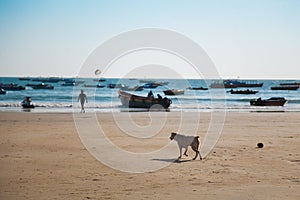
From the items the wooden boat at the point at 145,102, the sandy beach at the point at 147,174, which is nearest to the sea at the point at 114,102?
the wooden boat at the point at 145,102

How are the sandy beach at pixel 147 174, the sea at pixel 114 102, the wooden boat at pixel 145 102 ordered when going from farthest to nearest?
the wooden boat at pixel 145 102 < the sea at pixel 114 102 < the sandy beach at pixel 147 174

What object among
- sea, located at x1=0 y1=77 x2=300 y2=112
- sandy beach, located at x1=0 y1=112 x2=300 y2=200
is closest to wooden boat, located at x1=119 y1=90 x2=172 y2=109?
sea, located at x1=0 y1=77 x2=300 y2=112

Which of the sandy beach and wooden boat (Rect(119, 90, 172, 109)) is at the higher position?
wooden boat (Rect(119, 90, 172, 109))

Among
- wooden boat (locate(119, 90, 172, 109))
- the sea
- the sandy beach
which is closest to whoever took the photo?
the sandy beach

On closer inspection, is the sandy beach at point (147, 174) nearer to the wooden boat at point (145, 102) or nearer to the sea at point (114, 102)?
the sea at point (114, 102)

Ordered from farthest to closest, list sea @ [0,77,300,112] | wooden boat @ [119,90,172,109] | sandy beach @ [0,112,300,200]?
wooden boat @ [119,90,172,109] → sea @ [0,77,300,112] → sandy beach @ [0,112,300,200]

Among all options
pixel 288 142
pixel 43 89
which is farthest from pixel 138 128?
pixel 43 89

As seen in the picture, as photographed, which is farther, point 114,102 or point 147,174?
point 114,102

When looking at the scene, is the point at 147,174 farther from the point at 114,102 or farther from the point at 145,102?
the point at 114,102

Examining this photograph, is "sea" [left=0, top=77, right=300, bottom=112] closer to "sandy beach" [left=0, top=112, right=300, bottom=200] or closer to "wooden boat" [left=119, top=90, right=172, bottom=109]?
"wooden boat" [left=119, top=90, right=172, bottom=109]

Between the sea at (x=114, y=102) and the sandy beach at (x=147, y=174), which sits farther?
the sea at (x=114, y=102)

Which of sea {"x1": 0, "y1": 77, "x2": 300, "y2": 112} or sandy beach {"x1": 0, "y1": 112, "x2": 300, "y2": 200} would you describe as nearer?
sandy beach {"x1": 0, "y1": 112, "x2": 300, "y2": 200}

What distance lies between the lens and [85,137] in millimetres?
16031

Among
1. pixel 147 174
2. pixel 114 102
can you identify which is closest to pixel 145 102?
pixel 114 102
